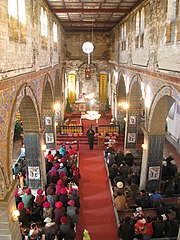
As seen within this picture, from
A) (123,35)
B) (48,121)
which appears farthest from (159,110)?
(123,35)

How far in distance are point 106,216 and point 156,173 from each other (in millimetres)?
3335

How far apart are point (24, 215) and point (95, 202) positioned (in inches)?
144

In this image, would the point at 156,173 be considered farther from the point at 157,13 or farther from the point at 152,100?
the point at 157,13

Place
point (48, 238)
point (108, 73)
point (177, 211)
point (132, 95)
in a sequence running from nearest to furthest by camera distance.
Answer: point (48, 238) → point (177, 211) → point (132, 95) → point (108, 73)

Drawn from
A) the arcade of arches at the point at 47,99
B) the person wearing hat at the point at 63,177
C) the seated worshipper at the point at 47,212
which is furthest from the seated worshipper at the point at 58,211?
the person wearing hat at the point at 63,177

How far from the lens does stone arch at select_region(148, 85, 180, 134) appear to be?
387 inches

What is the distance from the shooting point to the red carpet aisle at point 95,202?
9.83 m

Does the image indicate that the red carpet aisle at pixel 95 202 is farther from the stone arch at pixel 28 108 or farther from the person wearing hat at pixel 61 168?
the stone arch at pixel 28 108

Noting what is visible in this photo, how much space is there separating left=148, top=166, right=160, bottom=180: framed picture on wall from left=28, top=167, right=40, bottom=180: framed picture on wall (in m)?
5.27

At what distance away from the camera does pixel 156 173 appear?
40.7 ft

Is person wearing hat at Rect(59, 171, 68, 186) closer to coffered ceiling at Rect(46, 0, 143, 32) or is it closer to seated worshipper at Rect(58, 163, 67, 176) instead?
seated worshipper at Rect(58, 163, 67, 176)

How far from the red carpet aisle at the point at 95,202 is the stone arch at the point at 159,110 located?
3.88m

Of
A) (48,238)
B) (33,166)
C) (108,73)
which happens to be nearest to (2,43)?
(48,238)

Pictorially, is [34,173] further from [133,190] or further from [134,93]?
[134,93]
